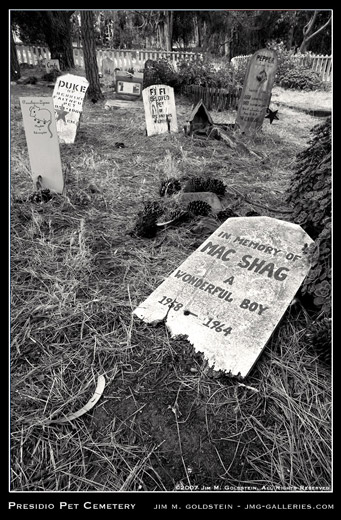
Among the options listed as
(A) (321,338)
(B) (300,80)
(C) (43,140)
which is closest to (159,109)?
(C) (43,140)

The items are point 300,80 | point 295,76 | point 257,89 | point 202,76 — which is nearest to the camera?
point 257,89

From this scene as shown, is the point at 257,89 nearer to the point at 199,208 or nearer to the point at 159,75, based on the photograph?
the point at 159,75

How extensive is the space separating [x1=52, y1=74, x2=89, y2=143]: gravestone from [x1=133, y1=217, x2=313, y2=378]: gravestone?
14.0 feet

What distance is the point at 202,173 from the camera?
449 centimetres

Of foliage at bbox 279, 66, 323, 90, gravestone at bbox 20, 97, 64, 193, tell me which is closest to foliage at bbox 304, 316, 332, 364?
gravestone at bbox 20, 97, 64, 193

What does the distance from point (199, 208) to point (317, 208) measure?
1.14 meters

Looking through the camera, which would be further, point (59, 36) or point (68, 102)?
point (59, 36)

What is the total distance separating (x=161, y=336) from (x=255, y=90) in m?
6.30

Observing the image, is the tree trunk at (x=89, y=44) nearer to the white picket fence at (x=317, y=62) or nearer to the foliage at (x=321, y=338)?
the foliage at (x=321, y=338)

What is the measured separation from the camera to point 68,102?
565cm

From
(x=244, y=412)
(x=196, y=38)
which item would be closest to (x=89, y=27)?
(x=244, y=412)

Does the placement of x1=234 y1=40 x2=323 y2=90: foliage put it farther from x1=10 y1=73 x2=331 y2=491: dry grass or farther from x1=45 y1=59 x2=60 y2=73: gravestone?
Answer: x1=10 y1=73 x2=331 y2=491: dry grass

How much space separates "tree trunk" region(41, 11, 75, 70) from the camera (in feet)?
42.1

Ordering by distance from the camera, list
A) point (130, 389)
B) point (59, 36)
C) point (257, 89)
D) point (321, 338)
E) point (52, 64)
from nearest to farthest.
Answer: point (130, 389) < point (321, 338) < point (257, 89) < point (52, 64) < point (59, 36)
